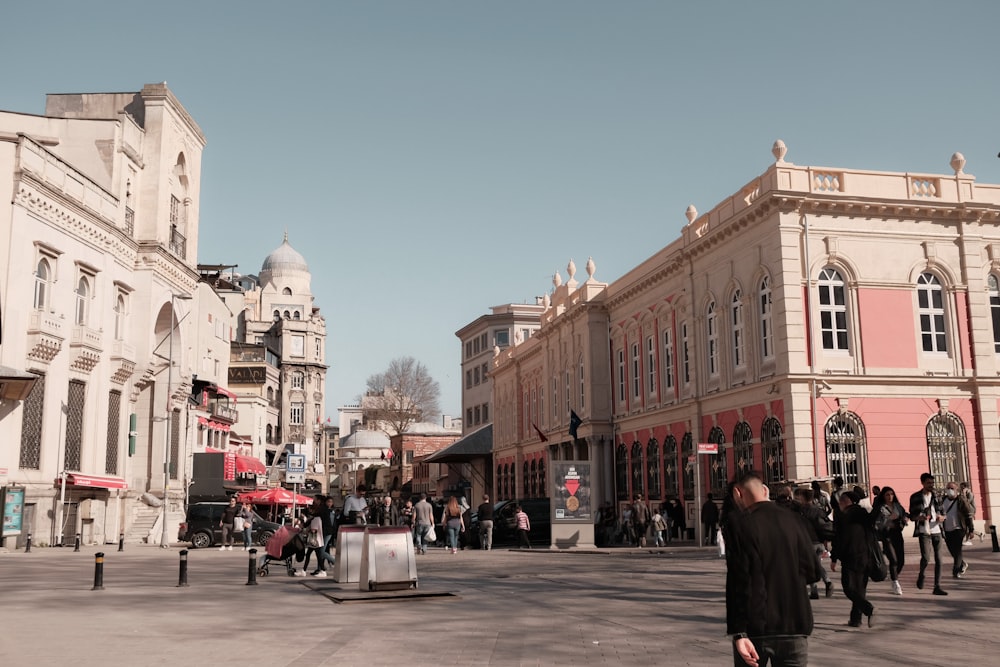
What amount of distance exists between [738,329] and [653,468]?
31.6ft

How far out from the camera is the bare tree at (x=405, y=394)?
97.4 meters

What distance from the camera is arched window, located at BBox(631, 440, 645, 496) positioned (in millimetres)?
41938

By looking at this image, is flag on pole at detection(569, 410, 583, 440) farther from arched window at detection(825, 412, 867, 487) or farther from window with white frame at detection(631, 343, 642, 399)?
arched window at detection(825, 412, 867, 487)

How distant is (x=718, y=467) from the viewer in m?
34.4

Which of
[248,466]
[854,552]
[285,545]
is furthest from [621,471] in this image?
[854,552]

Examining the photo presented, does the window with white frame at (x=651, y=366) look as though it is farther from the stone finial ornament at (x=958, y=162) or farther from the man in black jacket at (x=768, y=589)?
the man in black jacket at (x=768, y=589)

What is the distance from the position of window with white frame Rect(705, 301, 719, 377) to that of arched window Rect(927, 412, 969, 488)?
7.69 metres

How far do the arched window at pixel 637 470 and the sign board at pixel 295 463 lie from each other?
55.2 ft

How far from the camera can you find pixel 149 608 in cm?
1405

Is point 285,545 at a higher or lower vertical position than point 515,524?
higher

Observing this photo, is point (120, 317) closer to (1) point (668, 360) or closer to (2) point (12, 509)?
(2) point (12, 509)

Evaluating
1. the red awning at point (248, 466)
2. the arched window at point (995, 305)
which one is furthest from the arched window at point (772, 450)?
the red awning at point (248, 466)

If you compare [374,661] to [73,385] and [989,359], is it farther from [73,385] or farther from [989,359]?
[73,385]

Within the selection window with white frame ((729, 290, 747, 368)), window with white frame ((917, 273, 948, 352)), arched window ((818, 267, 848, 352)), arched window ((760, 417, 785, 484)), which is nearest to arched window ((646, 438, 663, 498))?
window with white frame ((729, 290, 747, 368))
